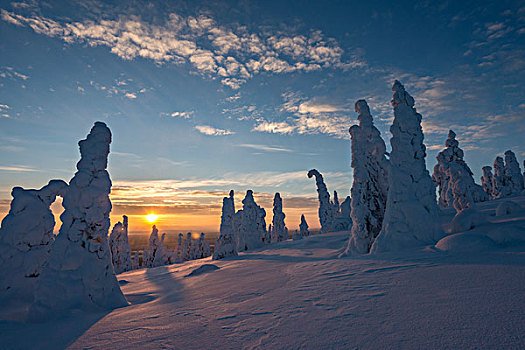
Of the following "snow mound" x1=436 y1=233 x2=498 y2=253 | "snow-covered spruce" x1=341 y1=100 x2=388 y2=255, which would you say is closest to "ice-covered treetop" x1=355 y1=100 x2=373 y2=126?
"snow-covered spruce" x1=341 y1=100 x2=388 y2=255

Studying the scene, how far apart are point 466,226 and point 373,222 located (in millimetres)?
4792

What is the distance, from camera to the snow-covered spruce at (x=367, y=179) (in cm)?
1429

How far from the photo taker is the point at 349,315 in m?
3.85

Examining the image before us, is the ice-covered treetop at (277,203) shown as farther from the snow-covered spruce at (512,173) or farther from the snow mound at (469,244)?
the snow mound at (469,244)

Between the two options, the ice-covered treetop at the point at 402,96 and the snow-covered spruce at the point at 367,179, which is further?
the snow-covered spruce at the point at 367,179

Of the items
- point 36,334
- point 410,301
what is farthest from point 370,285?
point 36,334

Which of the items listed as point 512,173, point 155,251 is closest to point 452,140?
point 512,173

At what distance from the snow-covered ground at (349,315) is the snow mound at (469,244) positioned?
0.22 meters

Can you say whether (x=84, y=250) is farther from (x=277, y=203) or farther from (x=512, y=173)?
(x=512, y=173)

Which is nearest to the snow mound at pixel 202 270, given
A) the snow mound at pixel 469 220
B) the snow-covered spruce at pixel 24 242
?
the snow-covered spruce at pixel 24 242

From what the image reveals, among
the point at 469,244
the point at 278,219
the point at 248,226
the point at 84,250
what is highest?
the point at 278,219

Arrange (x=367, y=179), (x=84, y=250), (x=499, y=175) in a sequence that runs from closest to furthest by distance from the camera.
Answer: (x=84, y=250) → (x=367, y=179) → (x=499, y=175)

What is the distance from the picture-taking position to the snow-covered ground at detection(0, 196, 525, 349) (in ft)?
10.1

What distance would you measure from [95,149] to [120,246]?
39.6m
